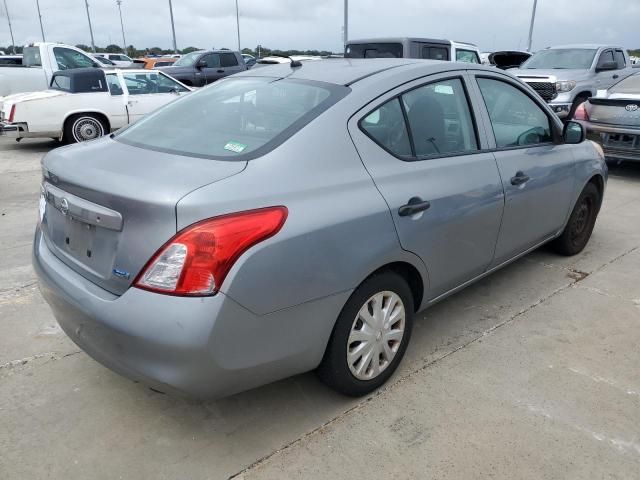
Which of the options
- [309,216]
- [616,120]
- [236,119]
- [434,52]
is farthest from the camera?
[434,52]

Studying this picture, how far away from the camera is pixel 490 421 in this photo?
250 centimetres

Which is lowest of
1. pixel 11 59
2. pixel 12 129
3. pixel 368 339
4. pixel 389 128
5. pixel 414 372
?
pixel 414 372

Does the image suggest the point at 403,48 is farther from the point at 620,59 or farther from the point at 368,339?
the point at 368,339

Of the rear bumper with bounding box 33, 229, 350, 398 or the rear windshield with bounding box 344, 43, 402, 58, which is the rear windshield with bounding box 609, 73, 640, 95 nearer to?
the rear windshield with bounding box 344, 43, 402, 58

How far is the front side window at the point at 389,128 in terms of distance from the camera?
8.29 feet

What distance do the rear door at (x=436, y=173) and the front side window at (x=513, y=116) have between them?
9.4 inches

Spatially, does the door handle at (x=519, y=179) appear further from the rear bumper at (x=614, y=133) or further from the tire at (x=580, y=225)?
the rear bumper at (x=614, y=133)

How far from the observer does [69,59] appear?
453 inches

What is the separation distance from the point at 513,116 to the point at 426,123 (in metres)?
1.03

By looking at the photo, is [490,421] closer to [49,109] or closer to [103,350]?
[103,350]

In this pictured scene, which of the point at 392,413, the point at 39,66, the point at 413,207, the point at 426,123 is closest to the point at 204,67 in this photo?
the point at 39,66

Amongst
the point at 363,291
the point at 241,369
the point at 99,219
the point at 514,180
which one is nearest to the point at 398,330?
the point at 363,291

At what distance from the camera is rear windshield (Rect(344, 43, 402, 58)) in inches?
370

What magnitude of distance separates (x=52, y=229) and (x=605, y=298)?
3.58 m
